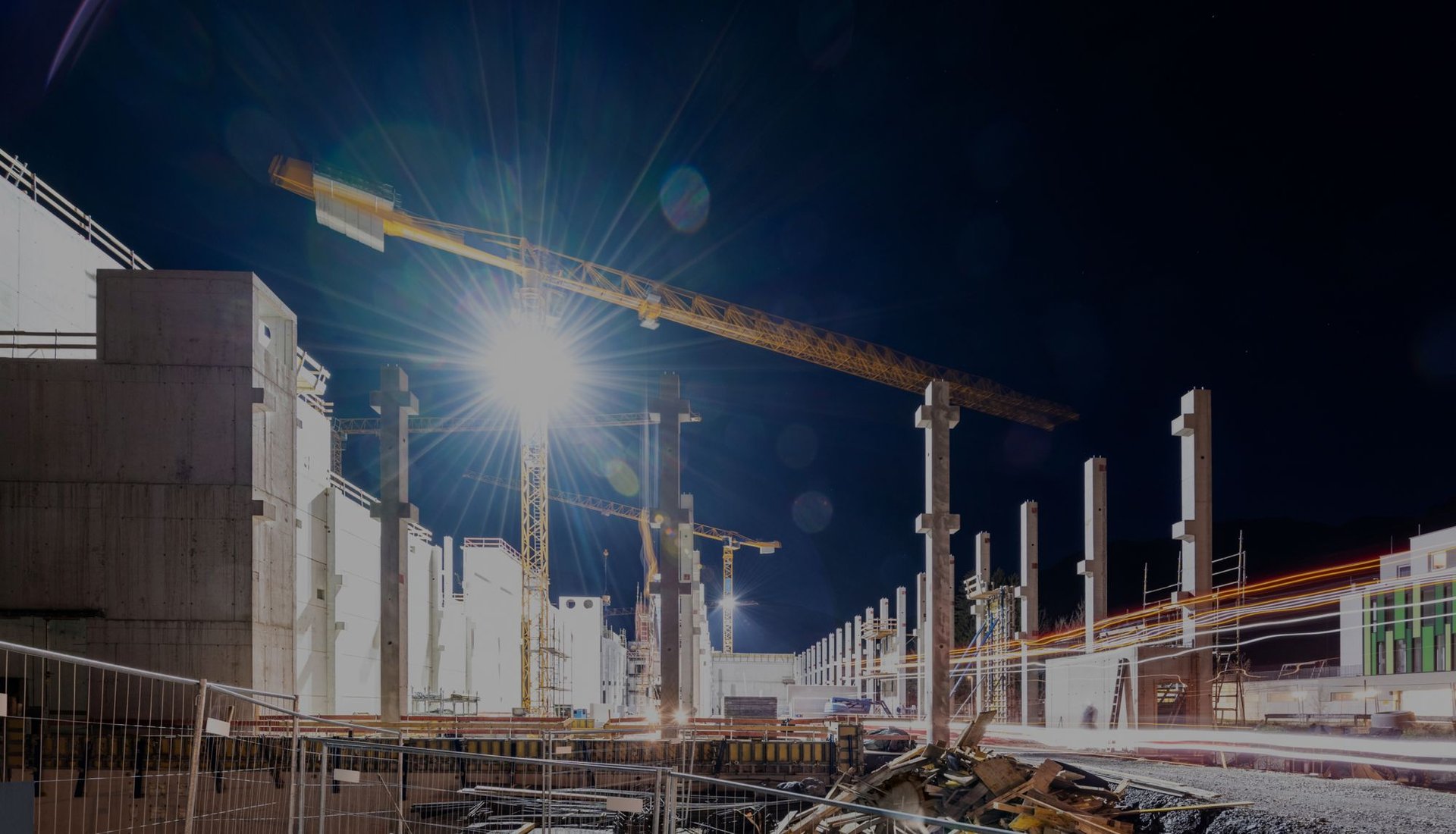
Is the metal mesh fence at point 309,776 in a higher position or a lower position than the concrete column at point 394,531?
lower

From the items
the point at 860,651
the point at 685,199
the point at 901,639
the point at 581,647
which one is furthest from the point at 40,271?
the point at 581,647

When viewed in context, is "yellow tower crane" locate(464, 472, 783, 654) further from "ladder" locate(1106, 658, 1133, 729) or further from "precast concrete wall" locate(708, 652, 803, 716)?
"ladder" locate(1106, 658, 1133, 729)

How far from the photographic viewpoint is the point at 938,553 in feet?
50.1

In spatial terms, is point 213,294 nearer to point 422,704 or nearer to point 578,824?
point 578,824

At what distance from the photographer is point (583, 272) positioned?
6281 centimetres

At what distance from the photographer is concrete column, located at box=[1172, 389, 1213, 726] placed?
15.0 meters

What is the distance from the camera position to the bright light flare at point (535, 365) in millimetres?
54938

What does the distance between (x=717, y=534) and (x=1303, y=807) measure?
11873 cm

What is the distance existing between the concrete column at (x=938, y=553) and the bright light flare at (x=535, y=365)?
40.8 metres

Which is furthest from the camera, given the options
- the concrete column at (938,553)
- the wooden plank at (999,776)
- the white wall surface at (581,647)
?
the white wall surface at (581,647)

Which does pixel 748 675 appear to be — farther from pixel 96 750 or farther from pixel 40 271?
pixel 96 750

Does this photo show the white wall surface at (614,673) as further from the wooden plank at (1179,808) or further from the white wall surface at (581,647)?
the wooden plank at (1179,808)

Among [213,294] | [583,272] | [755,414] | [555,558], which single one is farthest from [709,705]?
[555,558]

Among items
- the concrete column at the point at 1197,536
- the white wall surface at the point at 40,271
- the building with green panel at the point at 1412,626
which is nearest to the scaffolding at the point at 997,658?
the concrete column at the point at 1197,536
